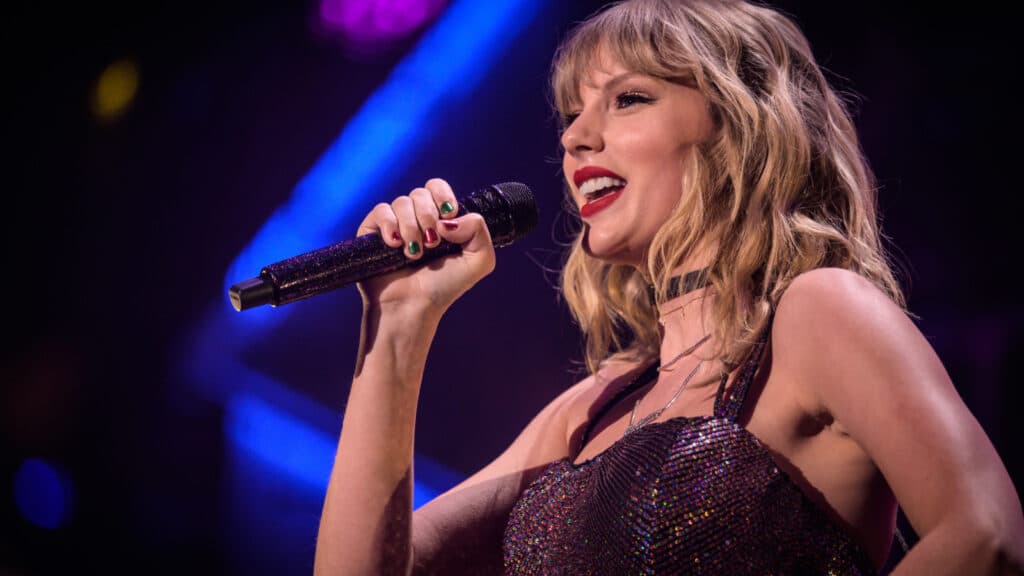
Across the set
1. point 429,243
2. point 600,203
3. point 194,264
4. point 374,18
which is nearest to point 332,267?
point 429,243

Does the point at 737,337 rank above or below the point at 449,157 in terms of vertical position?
below

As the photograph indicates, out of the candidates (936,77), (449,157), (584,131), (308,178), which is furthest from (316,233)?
(936,77)

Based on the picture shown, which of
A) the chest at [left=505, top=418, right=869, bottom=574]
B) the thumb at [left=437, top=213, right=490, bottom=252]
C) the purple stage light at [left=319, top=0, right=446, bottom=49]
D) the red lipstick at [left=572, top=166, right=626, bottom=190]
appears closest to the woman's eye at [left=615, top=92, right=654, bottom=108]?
the red lipstick at [left=572, top=166, right=626, bottom=190]

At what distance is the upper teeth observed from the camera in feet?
4.48

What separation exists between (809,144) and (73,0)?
207cm

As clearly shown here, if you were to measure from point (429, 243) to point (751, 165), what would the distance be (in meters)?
0.57

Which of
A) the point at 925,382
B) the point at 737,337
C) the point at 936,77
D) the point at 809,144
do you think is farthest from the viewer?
the point at 936,77

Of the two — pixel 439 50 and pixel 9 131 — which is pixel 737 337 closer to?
pixel 439 50

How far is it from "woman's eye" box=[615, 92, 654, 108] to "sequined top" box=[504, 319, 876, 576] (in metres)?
0.49

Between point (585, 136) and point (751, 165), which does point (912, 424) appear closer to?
point (751, 165)

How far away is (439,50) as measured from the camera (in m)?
2.22

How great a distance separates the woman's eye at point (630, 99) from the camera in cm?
137

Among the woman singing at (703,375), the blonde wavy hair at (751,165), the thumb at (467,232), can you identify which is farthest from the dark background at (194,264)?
the thumb at (467,232)

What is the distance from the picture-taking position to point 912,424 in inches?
33.1
